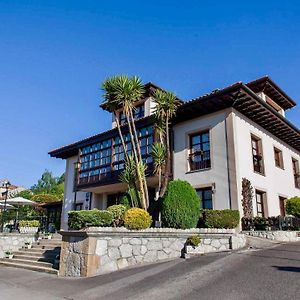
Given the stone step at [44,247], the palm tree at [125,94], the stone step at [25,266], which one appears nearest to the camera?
the stone step at [25,266]

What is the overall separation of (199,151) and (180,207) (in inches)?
180

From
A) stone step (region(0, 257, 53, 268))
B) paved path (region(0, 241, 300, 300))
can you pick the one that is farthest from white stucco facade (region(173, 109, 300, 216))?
stone step (region(0, 257, 53, 268))

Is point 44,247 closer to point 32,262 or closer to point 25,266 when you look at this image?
point 32,262

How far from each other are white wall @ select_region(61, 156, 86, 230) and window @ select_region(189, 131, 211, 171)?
9745 mm

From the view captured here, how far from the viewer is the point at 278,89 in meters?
20.0

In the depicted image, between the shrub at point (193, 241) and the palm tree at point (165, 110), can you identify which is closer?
the shrub at point (193, 241)

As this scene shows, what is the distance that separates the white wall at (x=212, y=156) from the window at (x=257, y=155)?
2.32m

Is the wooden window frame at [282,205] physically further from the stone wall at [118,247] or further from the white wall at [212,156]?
the stone wall at [118,247]

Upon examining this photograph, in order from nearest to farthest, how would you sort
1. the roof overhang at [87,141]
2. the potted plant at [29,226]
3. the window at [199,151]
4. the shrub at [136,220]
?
the shrub at [136,220] → the window at [199,151] → the roof overhang at [87,141] → the potted plant at [29,226]

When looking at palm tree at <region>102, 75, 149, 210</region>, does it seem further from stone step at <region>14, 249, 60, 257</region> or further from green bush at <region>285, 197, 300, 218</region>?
green bush at <region>285, 197, 300, 218</region>

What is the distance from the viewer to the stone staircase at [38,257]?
37.9ft

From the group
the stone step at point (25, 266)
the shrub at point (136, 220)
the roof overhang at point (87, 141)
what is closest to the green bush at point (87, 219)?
the shrub at point (136, 220)

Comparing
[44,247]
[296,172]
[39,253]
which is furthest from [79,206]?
[296,172]

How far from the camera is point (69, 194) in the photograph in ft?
79.6
